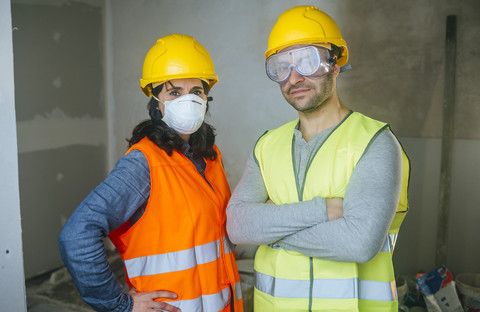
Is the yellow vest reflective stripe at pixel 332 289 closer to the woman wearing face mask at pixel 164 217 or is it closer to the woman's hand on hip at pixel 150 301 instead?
the woman wearing face mask at pixel 164 217

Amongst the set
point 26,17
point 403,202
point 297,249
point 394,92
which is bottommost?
point 297,249

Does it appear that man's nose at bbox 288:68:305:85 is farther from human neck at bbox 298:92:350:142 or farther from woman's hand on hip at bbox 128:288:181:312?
woman's hand on hip at bbox 128:288:181:312

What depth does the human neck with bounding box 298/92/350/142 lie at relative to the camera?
5.36 ft

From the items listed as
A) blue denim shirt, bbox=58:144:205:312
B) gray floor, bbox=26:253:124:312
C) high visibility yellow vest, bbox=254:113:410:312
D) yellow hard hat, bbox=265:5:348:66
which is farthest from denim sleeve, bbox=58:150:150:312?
gray floor, bbox=26:253:124:312

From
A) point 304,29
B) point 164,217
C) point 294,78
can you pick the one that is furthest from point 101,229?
point 304,29

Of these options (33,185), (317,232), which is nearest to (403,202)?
(317,232)

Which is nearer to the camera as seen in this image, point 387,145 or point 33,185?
point 387,145

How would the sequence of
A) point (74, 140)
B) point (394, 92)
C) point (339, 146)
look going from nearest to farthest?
point (339, 146) → point (394, 92) → point (74, 140)

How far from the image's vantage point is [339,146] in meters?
1.50

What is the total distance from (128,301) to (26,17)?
3578mm

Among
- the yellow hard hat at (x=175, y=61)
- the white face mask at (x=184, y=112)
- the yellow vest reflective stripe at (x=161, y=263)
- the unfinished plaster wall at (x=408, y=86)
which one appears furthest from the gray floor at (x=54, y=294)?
the yellow hard hat at (x=175, y=61)

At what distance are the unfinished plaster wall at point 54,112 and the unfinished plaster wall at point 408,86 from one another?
1800 mm

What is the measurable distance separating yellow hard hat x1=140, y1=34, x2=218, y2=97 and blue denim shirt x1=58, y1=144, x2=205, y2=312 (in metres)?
0.49

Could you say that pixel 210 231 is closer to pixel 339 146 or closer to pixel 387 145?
pixel 339 146
